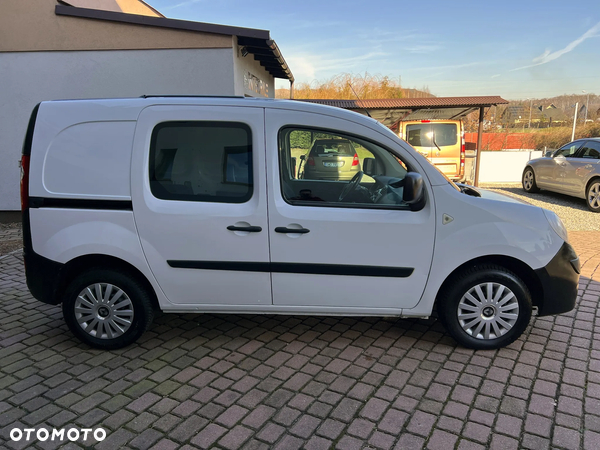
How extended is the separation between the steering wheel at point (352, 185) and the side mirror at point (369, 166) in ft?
0.13

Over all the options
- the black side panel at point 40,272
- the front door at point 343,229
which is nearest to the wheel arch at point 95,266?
A: the black side panel at point 40,272

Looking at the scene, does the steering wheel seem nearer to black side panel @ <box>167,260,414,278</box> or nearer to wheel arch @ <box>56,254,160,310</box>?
black side panel @ <box>167,260,414,278</box>

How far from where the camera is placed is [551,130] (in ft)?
103

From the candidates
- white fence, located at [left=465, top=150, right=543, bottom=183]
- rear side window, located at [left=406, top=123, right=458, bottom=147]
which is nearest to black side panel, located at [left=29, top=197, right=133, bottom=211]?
rear side window, located at [left=406, top=123, right=458, bottom=147]

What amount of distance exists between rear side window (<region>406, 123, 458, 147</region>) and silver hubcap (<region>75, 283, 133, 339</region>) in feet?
31.4

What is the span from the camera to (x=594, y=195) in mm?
10281

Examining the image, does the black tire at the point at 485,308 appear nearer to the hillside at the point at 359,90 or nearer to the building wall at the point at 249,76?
the building wall at the point at 249,76

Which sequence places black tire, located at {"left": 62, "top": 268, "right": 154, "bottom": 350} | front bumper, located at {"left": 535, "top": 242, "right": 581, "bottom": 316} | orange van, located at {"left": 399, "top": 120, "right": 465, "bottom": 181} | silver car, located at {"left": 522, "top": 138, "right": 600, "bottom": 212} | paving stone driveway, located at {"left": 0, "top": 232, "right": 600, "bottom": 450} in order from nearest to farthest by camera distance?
paving stone driveway, located at {"left": 0, "top": 232, "right": 600, "bottom": 450}
front bumper, located at {"left": 535, "top": 242, "right": 581, "bottom": 316}
black tire, located at {"left": 62, "top": 268, "right": 154, "bottom": 350}
silver car, located at {"left": 522, "top": 138, "right": 600, "bottom": 212}
orange van, located at {"left": 399, "top": 120, "right": 465, "bottom": 181}

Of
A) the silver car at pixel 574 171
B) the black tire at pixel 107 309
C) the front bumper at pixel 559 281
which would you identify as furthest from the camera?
the silver car at pixel 574 171

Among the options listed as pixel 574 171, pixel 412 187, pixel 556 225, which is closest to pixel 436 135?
pixel 574 171

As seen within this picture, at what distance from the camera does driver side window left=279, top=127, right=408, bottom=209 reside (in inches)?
138

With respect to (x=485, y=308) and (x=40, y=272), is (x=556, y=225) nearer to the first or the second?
(x=485, y=308)

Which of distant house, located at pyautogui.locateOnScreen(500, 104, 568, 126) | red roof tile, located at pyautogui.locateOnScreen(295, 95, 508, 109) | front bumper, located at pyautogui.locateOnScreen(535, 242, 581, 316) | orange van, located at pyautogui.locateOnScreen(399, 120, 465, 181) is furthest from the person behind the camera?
distant house, located at pyautogui.locateOnScreen(500, 104, 568, 126)

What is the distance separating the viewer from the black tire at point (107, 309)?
3650 mm
